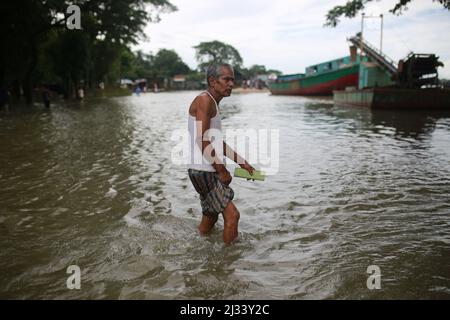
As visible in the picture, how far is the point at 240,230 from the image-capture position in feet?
13.0

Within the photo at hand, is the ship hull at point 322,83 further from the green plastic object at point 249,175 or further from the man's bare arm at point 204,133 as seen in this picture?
the man's bare arm at point 204,133

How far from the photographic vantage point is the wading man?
318cm

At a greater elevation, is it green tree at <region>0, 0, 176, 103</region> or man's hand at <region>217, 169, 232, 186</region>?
green tree at <region>0, 0, 176, 103</region>

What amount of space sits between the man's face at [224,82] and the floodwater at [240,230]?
1.49 meters

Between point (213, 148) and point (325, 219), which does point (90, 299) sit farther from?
point (325, 219)

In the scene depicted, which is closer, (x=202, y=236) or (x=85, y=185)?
(x=202, y=236)

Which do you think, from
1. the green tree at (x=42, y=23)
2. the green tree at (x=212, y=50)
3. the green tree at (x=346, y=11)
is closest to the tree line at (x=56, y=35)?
the green tree at (x=42, y=23)

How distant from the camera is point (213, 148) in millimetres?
3271

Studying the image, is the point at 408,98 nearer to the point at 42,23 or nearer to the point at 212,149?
the point at 212,149

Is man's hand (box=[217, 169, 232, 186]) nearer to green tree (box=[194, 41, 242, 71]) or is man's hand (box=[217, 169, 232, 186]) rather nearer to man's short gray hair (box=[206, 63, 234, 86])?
man's short gray hair (box=[206, 63, 234, 86])

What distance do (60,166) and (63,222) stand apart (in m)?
3.22

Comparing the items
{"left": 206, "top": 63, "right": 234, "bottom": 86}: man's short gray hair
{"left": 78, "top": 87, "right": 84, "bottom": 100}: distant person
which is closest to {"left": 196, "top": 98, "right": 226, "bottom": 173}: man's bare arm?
{"left": 206, "top": 63, "right": 234, "bottom": 86}: man's short gray hair

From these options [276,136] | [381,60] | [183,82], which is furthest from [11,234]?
[183,82]

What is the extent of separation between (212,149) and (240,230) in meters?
1.17
